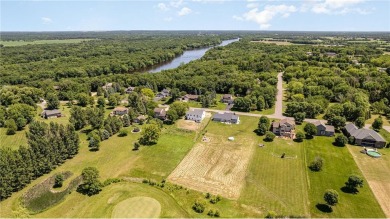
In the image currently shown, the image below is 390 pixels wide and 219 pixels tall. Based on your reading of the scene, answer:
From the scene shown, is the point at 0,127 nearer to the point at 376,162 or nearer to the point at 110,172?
the point at 110,172

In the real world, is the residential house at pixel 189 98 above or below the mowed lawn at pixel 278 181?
above

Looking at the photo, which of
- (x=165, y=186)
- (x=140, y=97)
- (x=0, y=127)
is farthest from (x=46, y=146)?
(x=140, y=97)

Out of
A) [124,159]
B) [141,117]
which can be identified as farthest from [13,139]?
[141,117]

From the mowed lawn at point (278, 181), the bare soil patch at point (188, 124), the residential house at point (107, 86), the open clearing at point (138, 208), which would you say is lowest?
the open clearing at point (138, 208)

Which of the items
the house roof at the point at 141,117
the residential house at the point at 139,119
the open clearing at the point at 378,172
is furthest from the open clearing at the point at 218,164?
the open clearing at the point at 378,172

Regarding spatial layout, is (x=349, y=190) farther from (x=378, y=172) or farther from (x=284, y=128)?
(x=284, y=128)

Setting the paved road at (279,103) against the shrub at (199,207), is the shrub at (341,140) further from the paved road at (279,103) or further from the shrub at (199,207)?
the shrub at (199,207)
